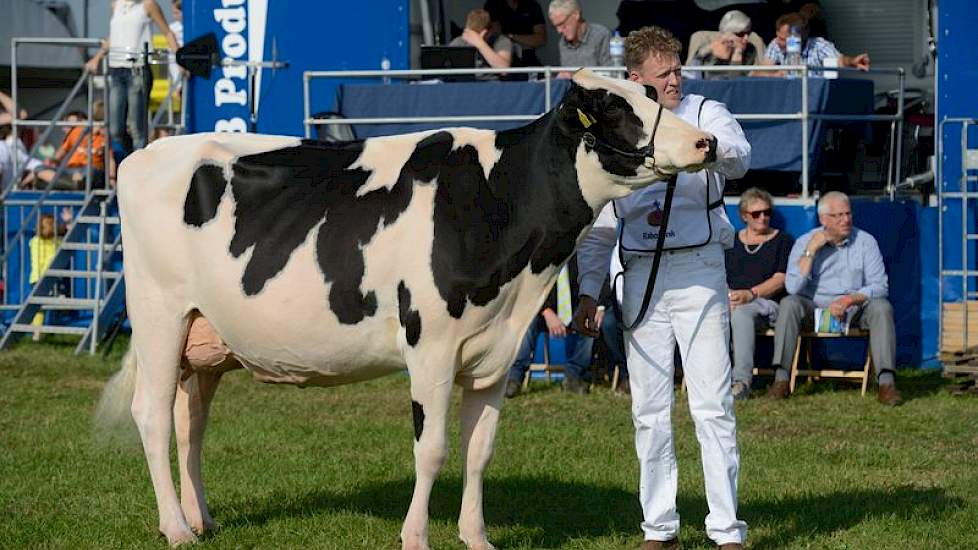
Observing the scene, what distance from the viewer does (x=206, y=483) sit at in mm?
9383

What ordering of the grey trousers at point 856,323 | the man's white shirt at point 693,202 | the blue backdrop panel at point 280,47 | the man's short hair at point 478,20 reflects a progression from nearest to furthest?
1. the man's white shirt at point 693,202
2. the grey trousers at point 856,323
3. the man's short hair at point 478,20
4. the blue backdrop panel at point 280,47

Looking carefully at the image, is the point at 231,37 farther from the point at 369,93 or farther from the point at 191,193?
the point at 191,193

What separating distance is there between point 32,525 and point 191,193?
2.04 metres

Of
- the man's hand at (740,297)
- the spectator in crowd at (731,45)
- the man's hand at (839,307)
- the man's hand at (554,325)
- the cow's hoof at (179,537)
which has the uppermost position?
the spectator in crowd at (731,45)

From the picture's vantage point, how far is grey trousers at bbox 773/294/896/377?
508 inches

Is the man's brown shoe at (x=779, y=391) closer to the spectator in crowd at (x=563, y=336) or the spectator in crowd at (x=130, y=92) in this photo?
the spectator in crowd at (x=563, y=336)

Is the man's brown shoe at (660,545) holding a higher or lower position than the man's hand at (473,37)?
A: lower

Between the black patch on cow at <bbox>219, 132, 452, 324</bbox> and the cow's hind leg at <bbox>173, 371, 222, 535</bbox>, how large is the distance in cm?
102

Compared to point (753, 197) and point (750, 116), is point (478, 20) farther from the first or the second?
point (753, 197)

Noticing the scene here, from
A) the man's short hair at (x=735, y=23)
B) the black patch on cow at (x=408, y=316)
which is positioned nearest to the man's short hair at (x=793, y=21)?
the man's short hair at (x=735, y=23)

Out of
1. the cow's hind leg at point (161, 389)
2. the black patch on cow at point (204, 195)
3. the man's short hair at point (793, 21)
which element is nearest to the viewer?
the black patch on cow at point (204, 195)

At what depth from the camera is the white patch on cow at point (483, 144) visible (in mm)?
7277

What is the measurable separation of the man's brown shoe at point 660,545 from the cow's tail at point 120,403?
2.77m

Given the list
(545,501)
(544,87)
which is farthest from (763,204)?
(545,501)
